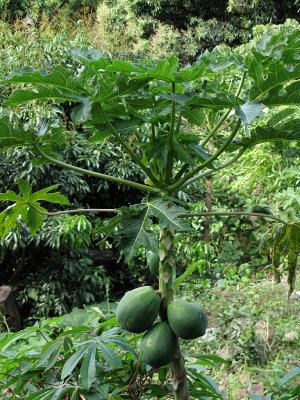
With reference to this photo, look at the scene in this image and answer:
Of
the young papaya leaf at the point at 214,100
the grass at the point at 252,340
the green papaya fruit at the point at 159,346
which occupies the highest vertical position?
the young papaya leaf at the point at 214,100

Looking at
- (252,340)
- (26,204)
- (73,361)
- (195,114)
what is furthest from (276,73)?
(252,340)

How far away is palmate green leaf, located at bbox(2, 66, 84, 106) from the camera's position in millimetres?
591

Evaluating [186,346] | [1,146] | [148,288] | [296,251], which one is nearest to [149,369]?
[148,288]

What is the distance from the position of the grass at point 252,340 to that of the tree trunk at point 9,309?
1.38 meters

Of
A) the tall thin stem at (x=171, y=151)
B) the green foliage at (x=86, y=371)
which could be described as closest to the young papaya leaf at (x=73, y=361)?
the green foliage at (x=86, y=371)

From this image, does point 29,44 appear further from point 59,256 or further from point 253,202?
point 253,202

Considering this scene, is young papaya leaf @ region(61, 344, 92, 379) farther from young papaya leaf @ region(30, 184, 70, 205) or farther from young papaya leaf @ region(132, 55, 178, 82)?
young papaya leaf @ region(132, 55, 178, 82)

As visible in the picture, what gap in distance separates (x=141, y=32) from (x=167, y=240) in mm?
10720

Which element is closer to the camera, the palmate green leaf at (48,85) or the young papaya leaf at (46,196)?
the palmate green leaf at (48,85)

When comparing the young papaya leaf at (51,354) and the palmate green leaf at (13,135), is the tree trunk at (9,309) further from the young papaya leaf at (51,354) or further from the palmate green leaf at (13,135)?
the palmate green leaf at (13,135)

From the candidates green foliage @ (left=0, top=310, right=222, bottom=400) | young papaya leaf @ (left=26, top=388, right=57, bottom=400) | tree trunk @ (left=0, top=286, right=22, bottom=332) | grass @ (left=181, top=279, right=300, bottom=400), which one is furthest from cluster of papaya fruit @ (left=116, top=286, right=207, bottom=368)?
tree trunk @ (left=0, top=286, right=22, bottom=332)

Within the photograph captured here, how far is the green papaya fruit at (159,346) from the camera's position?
0.61 metres

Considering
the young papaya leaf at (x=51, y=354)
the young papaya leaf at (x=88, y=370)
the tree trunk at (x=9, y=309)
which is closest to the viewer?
the young papaya leaf at (x=88, y=370)

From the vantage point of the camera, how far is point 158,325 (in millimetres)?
644
